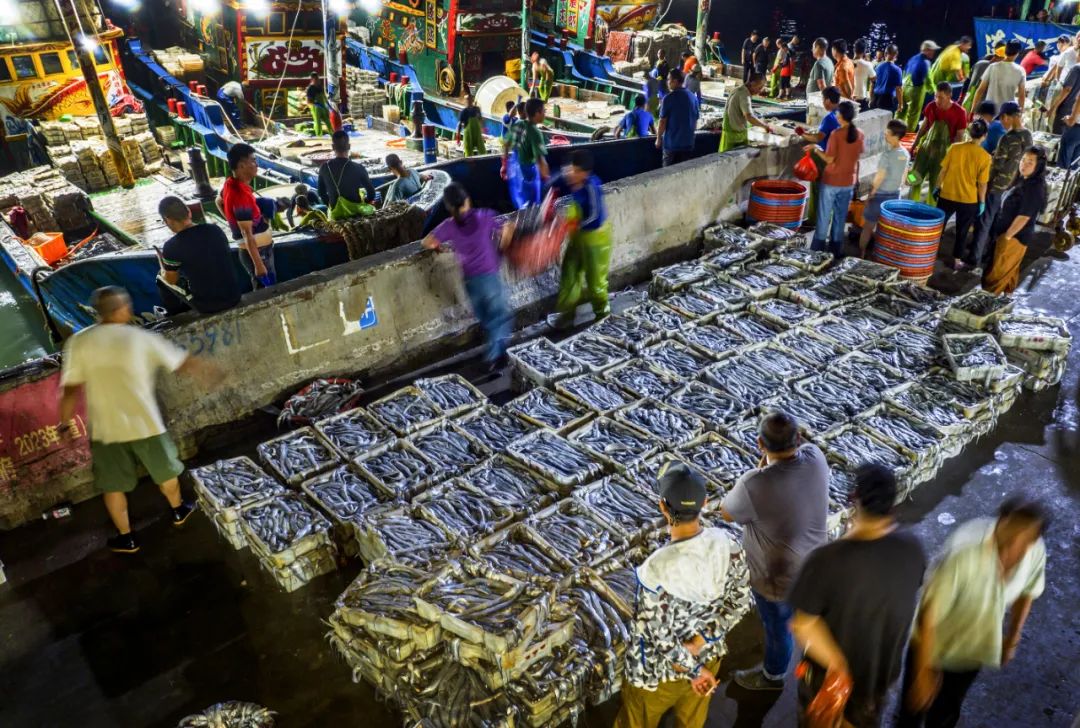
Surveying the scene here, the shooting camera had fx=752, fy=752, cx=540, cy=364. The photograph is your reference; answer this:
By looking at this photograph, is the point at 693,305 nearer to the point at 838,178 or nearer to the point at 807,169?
the point at 838,178

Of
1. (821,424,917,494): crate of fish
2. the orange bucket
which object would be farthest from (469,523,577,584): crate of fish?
the orange bucket

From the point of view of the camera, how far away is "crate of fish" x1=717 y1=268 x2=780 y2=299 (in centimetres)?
834

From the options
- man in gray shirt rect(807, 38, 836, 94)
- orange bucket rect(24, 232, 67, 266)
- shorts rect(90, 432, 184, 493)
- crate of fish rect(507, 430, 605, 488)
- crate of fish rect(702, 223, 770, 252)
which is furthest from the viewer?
man in gray shirt rect(807, 38, 836, 94)

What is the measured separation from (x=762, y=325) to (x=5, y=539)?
6970 millimetres

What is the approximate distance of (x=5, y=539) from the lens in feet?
19.0

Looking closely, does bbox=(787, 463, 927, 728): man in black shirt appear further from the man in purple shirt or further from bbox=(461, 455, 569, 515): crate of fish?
the man in purple shirt

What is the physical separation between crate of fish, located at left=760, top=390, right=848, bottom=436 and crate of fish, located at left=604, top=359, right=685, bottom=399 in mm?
818

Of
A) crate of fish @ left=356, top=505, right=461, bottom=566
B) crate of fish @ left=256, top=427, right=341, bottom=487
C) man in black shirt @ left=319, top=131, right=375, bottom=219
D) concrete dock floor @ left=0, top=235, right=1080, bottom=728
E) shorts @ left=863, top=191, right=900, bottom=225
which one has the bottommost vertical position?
concrete dock floor @ left=0, top=235, right=1080, bottom=728

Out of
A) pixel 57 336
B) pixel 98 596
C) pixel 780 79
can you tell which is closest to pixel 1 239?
pixel 57 336

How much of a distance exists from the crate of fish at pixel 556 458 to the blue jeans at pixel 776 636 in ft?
5.38

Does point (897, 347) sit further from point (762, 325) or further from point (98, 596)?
point (98, 596)

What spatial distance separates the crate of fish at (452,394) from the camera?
20.9 feet

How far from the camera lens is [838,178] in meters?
9.55

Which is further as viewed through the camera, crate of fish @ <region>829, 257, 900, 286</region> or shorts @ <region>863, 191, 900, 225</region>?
shorts @ <region>863, 191, 900, 225</region>
